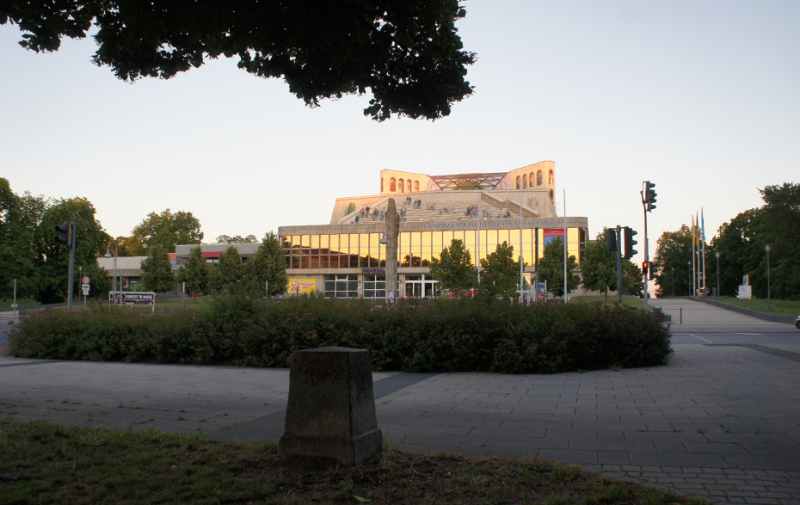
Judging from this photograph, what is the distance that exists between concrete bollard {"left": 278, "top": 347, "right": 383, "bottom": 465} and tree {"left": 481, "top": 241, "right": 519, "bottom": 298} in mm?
9068

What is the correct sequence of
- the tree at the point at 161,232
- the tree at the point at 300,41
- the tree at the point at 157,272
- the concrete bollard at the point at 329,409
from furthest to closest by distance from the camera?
the tree at the point at 161,232
the tree at the point at 157,272
the tree at the point at 300,41
the concrete bollard at the point at 329,409

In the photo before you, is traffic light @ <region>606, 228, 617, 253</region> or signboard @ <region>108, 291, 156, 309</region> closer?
traffic light @ <region>606, 228, 617, 253</region>

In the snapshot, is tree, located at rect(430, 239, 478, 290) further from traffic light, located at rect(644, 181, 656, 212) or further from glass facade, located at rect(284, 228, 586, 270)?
traffic light, located at rect(644, 181, 656, 212)

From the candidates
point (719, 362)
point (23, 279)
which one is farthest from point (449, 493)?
point (23, 279)

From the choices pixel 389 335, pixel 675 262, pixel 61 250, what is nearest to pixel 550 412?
pixel 389 335

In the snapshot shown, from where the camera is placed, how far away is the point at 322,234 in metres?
70.4

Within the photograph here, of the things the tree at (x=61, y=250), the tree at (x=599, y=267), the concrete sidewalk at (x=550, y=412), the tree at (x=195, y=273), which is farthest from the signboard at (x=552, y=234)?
the concrete sidewalk at (x=550, y=412)

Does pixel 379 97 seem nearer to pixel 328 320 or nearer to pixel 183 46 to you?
pixel 183 46

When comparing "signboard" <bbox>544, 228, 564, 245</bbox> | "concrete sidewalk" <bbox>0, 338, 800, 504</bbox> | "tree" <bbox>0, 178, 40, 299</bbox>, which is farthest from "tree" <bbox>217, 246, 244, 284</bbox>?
"concrete sidewalk" <bbox>0, 338, 800, 504</bbox>

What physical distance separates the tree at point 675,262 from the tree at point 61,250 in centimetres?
9297

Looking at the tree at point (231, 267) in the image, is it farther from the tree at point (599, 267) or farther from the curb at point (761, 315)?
the curb at point (761, 315)

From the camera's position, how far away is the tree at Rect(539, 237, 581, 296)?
5228 cm

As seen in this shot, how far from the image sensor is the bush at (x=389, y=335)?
36.0 feet

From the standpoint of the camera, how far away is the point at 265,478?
405 cm
